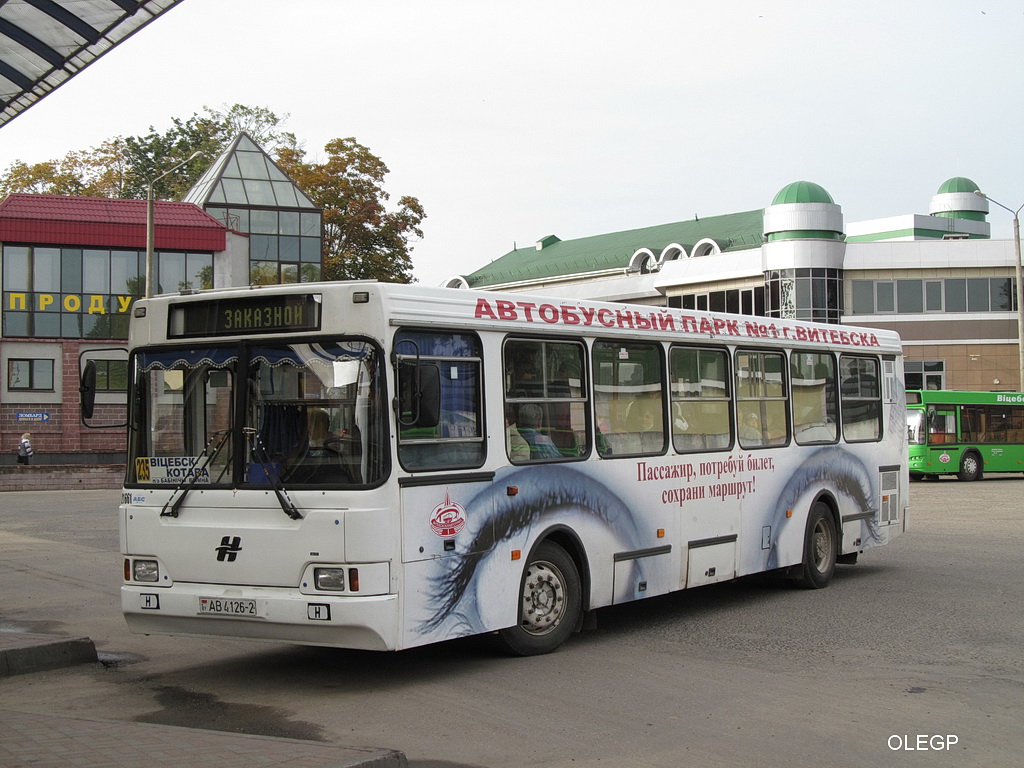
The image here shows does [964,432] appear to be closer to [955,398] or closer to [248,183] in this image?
[955,398]

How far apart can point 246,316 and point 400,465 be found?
1.57 metres

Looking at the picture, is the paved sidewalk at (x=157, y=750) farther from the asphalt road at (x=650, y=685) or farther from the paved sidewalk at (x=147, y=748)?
the asphalt road at (x=650, y=685)

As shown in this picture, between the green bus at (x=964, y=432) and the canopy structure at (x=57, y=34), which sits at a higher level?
the canopy structure at (x=57, y=34)

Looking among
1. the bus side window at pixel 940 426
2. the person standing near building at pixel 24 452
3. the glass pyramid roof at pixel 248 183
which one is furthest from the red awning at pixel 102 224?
the bus side window at pixel 940 426

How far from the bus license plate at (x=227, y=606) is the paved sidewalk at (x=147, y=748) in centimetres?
144

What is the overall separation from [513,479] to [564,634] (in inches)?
53.5

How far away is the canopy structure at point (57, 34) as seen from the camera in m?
11.0

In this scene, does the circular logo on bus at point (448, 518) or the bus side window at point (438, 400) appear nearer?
the bus side window at point (438, 400)

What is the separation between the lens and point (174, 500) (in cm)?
850

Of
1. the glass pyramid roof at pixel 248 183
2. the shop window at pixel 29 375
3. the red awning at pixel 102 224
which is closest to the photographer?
the shop window at pixel 29 375

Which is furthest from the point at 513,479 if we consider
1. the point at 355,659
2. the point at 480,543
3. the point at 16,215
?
the point at 16,215

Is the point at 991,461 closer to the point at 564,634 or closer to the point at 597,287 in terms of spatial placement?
the point at 564,634

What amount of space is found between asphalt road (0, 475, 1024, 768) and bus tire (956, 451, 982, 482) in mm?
27462

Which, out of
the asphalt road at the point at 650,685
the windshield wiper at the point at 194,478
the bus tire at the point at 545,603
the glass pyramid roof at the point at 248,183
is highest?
the glass pyramid roof at the point at 248,183
